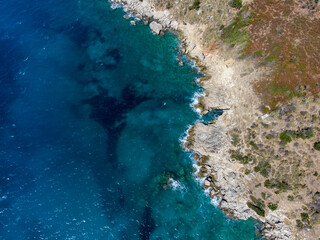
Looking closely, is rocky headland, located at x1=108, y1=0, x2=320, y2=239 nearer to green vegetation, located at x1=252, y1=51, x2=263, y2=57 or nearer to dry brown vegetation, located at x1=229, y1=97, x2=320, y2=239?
dry brown vegetation, located at x1=229, y1=97, x2=320, y2=239

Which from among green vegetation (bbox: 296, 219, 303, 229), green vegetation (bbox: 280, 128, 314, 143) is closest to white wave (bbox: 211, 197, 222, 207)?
green vegetation (bbox: 296, 219, 303, 229)

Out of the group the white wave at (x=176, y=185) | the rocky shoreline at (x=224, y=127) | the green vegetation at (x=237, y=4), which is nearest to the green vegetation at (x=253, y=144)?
the rocky shoreline at (x=224, y=127)

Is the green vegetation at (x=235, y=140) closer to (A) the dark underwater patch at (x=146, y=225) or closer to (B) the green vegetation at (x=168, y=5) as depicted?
(A) the dark underwater patch at (x=146, y=225)

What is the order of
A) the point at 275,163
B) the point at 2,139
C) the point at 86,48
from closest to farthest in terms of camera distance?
1. the point at 275,163
2. the point at 2,139
3. the point at 86,48

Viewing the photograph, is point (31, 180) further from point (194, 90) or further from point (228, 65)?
point (228, 65)

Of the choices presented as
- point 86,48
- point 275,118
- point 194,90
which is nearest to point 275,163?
point 275,118

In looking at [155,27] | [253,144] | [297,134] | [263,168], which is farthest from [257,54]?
[155,27]
